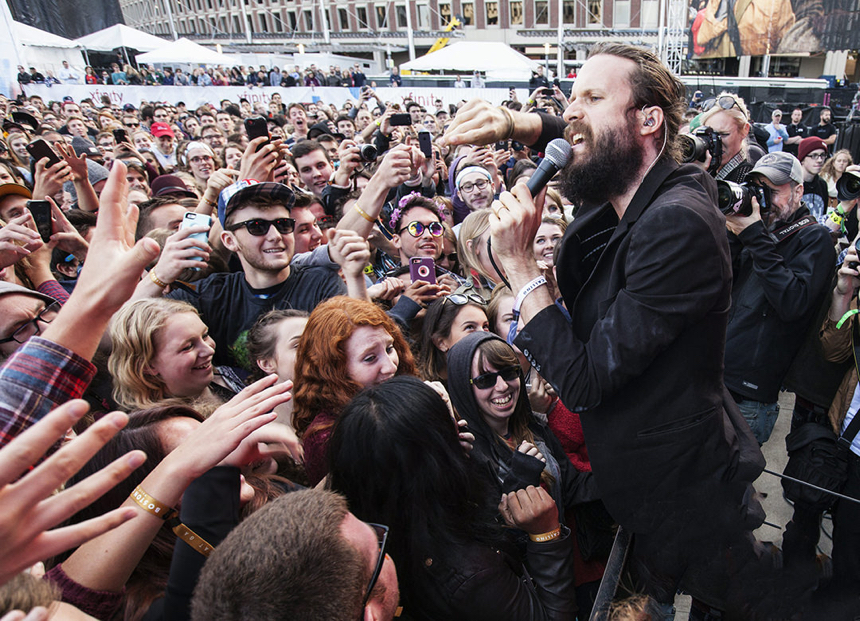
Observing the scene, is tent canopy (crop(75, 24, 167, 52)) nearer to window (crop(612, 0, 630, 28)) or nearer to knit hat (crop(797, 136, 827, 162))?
knit hat (crop(797, 136, 827, 162))

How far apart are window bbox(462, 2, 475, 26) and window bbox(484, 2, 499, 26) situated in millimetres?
1188

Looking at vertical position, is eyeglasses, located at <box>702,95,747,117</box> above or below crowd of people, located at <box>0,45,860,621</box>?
above

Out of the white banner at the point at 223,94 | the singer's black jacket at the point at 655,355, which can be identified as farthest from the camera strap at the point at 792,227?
the white banner at the point at 223,94

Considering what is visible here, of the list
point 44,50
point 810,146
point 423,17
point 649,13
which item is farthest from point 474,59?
point 423,17

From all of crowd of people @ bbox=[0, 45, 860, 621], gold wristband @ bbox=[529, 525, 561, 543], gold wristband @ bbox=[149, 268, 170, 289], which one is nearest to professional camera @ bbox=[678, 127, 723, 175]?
crowd of people @ bbox=[0, 45, 860, 621]

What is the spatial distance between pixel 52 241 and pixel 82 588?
2.51 metres

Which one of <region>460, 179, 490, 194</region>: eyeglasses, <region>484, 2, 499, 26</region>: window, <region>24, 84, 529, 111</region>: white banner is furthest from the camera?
<region>484, 2, 499, 26</region>: window

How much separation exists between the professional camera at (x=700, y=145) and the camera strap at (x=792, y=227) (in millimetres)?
497

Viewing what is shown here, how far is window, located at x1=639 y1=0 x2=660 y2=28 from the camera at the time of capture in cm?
3809

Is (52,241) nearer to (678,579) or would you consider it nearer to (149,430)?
(149,430)

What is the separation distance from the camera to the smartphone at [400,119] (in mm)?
5084

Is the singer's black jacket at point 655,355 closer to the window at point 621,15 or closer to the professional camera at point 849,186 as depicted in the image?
the professional camera at point 849,186

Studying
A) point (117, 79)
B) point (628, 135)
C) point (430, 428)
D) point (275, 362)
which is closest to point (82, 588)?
point (430, 428)

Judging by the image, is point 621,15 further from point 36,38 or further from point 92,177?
point 92,177
